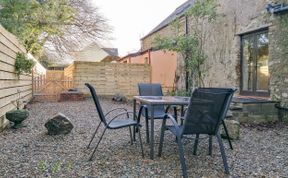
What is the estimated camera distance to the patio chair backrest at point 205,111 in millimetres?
3020

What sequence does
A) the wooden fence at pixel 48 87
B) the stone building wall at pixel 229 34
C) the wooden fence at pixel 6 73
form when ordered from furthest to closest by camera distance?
the wooden fence at pixel 48 87 < the stone building wall at pixel 229 34 < the wooden fence at pixel 6 73

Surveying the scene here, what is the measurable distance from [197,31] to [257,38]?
302cm

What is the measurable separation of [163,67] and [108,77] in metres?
2.67

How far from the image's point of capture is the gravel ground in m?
3.09

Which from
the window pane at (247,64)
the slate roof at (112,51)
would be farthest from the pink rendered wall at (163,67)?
the slate roof at (112,51)

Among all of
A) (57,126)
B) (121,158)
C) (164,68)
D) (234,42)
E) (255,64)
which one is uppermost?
(234,42)

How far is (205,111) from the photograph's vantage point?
3090 millimetres

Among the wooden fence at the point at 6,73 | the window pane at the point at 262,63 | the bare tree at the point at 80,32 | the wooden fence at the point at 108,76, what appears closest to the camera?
the wooden fence at the point at 6,73

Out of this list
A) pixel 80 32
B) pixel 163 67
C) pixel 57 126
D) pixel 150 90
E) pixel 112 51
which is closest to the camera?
pixel 57 126

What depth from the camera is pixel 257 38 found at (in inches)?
290

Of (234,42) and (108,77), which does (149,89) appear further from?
(108,77)

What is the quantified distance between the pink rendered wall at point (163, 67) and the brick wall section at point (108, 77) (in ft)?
2.31

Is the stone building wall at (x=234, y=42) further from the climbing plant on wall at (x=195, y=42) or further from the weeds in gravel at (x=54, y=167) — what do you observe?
the weeds in gravel at (x=54, y=167)

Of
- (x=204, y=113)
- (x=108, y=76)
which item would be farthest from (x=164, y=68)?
(x=204, y=113)
